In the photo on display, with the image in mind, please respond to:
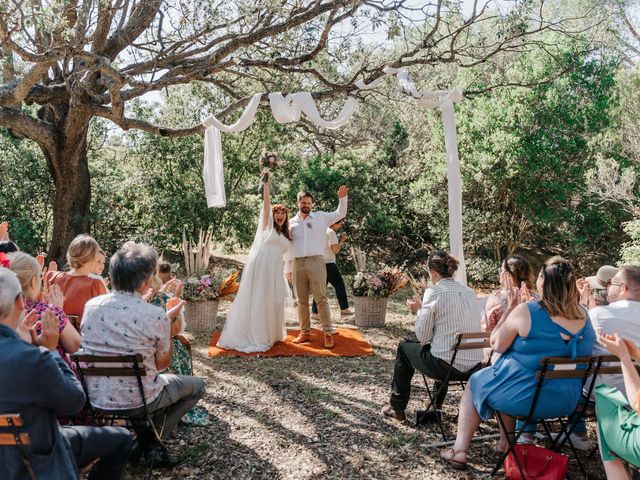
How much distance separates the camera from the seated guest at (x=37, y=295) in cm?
Result: 279

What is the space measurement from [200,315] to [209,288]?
382mm

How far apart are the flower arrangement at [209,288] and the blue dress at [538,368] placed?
4676mm

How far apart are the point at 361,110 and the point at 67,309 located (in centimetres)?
1598

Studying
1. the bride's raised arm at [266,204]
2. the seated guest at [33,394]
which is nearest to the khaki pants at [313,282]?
the bride's raised arm at [266,204]

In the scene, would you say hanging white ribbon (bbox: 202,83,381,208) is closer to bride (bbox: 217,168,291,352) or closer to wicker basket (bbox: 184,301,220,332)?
bride (bbox: 217,168,291,352)

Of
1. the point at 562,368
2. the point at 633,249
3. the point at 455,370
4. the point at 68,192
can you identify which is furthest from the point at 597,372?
the point at 68,192

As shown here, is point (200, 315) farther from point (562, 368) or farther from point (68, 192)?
point (562, 368)

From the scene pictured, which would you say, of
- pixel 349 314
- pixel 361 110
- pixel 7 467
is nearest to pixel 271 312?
pixel 349 314

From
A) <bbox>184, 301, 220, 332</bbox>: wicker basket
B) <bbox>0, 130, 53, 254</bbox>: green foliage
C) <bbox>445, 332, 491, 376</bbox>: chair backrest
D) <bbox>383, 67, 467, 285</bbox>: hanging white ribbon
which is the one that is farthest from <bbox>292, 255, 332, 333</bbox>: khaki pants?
<bbox>0, 130, 53, 254</bbox>: green foliage

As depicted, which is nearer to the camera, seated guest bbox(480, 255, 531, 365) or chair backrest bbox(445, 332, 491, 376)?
chair backrest bbox(445, 332, 491, 376)

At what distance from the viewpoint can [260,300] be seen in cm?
642

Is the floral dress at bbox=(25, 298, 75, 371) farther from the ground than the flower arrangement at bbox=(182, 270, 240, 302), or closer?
farther from the ground

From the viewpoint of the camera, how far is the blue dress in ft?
10.2

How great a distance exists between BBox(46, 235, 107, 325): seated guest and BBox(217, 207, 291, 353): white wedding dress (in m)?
2.48
